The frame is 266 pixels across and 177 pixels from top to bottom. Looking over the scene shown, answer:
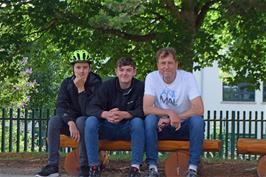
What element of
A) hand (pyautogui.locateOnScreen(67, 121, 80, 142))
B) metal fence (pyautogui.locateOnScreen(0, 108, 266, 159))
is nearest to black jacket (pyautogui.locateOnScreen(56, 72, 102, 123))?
hand (pyautogui.locateOnScreen(67, 121, 80, 142))

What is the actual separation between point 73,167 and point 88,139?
95 centimetres

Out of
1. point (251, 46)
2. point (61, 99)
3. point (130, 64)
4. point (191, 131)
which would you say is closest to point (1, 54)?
point (61, 99)

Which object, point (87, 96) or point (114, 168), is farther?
point (114, 168)

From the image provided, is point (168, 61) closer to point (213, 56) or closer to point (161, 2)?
point (161, 2)

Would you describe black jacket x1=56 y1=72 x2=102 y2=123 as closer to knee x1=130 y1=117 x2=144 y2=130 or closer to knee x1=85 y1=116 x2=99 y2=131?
knee x1=85 y1=116 x2=99 y2=131

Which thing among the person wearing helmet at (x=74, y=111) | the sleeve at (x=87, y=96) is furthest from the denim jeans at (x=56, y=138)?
the sleeve at (x=87, y=96)

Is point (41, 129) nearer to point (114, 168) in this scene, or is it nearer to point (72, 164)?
point (114, 168)

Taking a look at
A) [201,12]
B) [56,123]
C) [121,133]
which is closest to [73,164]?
[56,123]

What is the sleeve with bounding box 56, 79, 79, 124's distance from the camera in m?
7.44

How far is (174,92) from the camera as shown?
24.0ft

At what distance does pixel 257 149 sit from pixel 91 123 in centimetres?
221

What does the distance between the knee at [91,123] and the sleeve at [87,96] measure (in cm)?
40

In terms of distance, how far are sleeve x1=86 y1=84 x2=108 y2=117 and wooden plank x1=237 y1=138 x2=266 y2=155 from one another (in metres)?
1.87

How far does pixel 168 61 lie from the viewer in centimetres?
727
